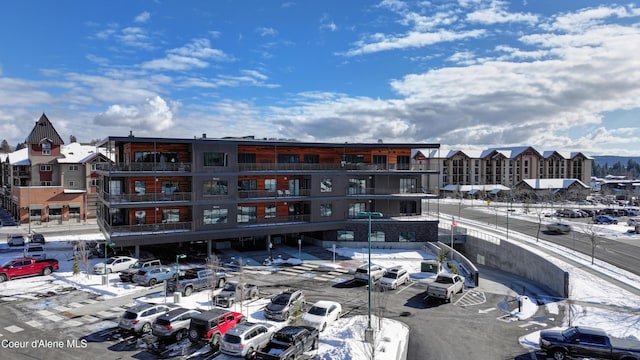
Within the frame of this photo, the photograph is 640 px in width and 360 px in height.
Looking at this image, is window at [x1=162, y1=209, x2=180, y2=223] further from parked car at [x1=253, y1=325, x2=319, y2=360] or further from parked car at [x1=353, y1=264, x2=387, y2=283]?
parked car at [x1=253, y1=325, x2=319, y2=360]

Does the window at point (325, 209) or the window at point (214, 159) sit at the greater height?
the window at point (214, 159)

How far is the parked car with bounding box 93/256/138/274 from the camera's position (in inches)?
1476

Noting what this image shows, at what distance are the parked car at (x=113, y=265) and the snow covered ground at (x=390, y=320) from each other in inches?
35.4

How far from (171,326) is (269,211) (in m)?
27.5

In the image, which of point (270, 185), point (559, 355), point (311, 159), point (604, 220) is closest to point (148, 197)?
point (270, 185)

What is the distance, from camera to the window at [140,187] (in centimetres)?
4262

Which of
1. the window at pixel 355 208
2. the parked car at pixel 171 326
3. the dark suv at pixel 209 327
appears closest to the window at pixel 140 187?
the parked car at pixel 171 326

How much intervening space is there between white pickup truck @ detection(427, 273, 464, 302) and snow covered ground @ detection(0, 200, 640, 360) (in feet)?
15.3

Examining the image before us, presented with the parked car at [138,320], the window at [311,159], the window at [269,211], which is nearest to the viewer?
the parked car at [138,320]

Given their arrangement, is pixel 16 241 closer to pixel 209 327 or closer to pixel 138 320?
pixel 138 320

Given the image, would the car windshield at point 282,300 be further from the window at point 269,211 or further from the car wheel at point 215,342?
the window at point 269,211

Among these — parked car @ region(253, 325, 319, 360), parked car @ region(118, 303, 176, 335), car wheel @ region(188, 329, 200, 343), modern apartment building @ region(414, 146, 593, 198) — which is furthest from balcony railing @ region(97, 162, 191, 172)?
modern apartment building @ region(414, 146, 593, 198)

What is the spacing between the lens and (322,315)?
82.3 feet

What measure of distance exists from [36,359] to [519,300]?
95.3 feet
